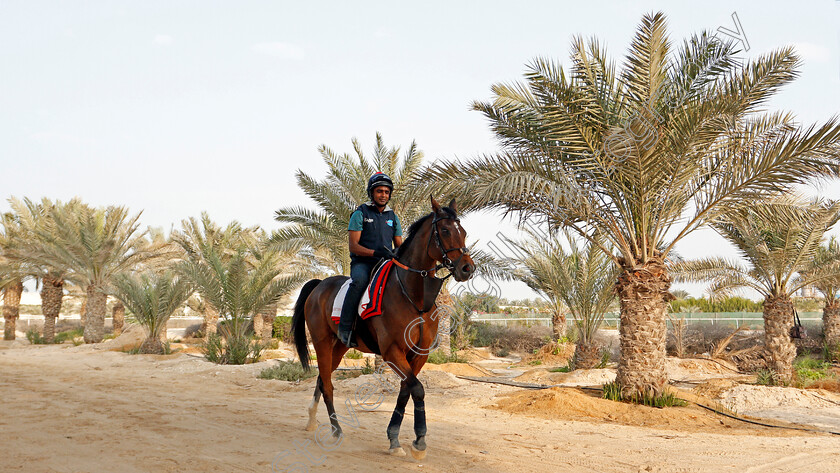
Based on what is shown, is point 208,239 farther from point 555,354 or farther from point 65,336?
point 555,354

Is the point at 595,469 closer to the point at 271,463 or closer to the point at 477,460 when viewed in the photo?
the point at 477,460

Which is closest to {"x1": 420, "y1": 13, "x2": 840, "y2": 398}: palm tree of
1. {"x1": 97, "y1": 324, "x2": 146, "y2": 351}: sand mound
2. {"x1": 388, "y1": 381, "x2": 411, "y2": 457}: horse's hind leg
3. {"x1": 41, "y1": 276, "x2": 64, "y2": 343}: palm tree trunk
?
{"x1": 388, "y1": 381, "x2": 411, "y2": 457}: horse's hind leg

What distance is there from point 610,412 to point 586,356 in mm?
7346

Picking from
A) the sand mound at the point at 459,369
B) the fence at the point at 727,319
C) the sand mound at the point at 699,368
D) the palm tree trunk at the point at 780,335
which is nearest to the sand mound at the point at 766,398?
the palm tree trunk at the point at 780,335

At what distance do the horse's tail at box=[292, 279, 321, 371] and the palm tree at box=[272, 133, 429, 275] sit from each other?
7.18 m

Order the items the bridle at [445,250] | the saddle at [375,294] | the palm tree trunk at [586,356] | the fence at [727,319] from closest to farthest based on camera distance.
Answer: the bridle at [445,250] → the saddle at [375,294] → the palm tree trunk at [586,356] → the fence at [727,319]

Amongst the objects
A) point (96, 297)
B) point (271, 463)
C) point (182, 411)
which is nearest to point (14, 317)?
point (96, 297)

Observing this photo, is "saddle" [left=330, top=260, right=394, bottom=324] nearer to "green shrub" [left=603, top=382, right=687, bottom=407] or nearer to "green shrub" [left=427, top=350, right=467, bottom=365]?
"green shrub" [left=603, top=382, right=687, bottom=407]

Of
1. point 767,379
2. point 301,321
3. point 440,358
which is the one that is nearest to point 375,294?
point 301,321

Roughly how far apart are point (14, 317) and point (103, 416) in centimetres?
2640

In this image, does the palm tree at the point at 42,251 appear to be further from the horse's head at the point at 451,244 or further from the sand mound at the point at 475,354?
the horse's head at the point at 451,244

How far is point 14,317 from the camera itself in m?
27.7

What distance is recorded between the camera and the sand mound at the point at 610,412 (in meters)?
8.09

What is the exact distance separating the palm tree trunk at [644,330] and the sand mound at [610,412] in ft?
1.58
